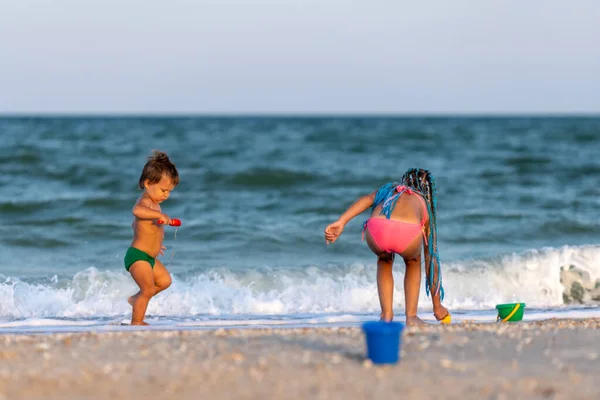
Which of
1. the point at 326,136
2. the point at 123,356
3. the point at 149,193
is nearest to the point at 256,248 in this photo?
the point at 149,193

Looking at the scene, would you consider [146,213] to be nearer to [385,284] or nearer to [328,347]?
[385,284]

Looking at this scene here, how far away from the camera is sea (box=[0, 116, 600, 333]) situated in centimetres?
785

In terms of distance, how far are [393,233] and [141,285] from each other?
1888 millimetres

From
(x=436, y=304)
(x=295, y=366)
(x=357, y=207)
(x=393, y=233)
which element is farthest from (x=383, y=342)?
(x=436, y=304)

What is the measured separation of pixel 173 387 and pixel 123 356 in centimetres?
72

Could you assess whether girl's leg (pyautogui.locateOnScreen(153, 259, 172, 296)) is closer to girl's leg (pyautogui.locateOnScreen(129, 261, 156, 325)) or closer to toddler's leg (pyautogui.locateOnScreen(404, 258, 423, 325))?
girl's leg (pyautogui.locateOnScreen(129, 261, 156, 325))

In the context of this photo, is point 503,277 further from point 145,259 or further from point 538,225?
point 145,259

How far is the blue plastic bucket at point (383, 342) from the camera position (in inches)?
161

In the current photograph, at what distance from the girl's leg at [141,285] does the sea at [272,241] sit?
9.6 inches

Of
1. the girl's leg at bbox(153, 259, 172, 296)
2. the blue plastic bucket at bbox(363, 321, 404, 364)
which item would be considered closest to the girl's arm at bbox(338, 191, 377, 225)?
the girl's leg at bbox(153, 259, 172, 296)

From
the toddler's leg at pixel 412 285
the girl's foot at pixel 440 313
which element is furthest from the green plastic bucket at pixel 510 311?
the toddler's leg at pixel 412 285

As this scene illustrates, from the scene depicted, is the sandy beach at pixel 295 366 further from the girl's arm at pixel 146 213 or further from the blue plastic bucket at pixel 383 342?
the girl's arm at pixel 146 213

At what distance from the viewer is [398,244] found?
19.6 ft

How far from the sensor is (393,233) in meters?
5.97
